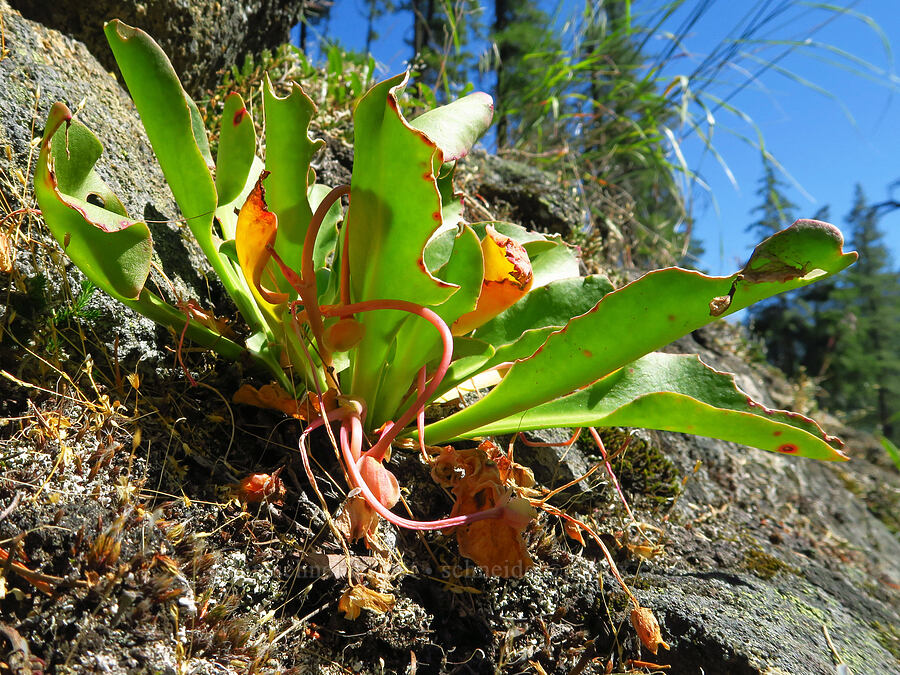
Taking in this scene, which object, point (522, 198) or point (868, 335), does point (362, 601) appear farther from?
point (868, 335)

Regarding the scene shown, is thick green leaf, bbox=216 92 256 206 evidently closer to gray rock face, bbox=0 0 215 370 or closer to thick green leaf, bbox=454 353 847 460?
gray rock face, bbox=0 0 215 370

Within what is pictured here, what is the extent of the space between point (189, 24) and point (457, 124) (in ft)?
3.72

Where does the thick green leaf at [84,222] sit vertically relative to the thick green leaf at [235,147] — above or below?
below

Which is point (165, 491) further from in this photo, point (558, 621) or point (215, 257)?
point (558, 621)

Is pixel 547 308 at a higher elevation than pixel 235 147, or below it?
below

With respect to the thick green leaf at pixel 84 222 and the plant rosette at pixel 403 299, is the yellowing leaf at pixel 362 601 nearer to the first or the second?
the plant rosette at pixel 403 299

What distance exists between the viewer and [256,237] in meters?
0.87

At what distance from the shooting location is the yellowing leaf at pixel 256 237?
0.85 meters

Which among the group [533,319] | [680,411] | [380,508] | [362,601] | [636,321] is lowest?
[362,601]

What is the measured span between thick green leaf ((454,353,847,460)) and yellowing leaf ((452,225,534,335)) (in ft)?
0.65

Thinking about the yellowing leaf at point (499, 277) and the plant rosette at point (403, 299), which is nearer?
the plant rosette at point (403, 299)

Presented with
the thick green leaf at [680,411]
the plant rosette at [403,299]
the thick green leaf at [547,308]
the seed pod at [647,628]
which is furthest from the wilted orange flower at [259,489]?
the seed pod at [647,628]

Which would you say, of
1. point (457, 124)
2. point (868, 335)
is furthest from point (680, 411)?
point (868, 335)

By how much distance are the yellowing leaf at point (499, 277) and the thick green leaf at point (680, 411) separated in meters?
0.20
